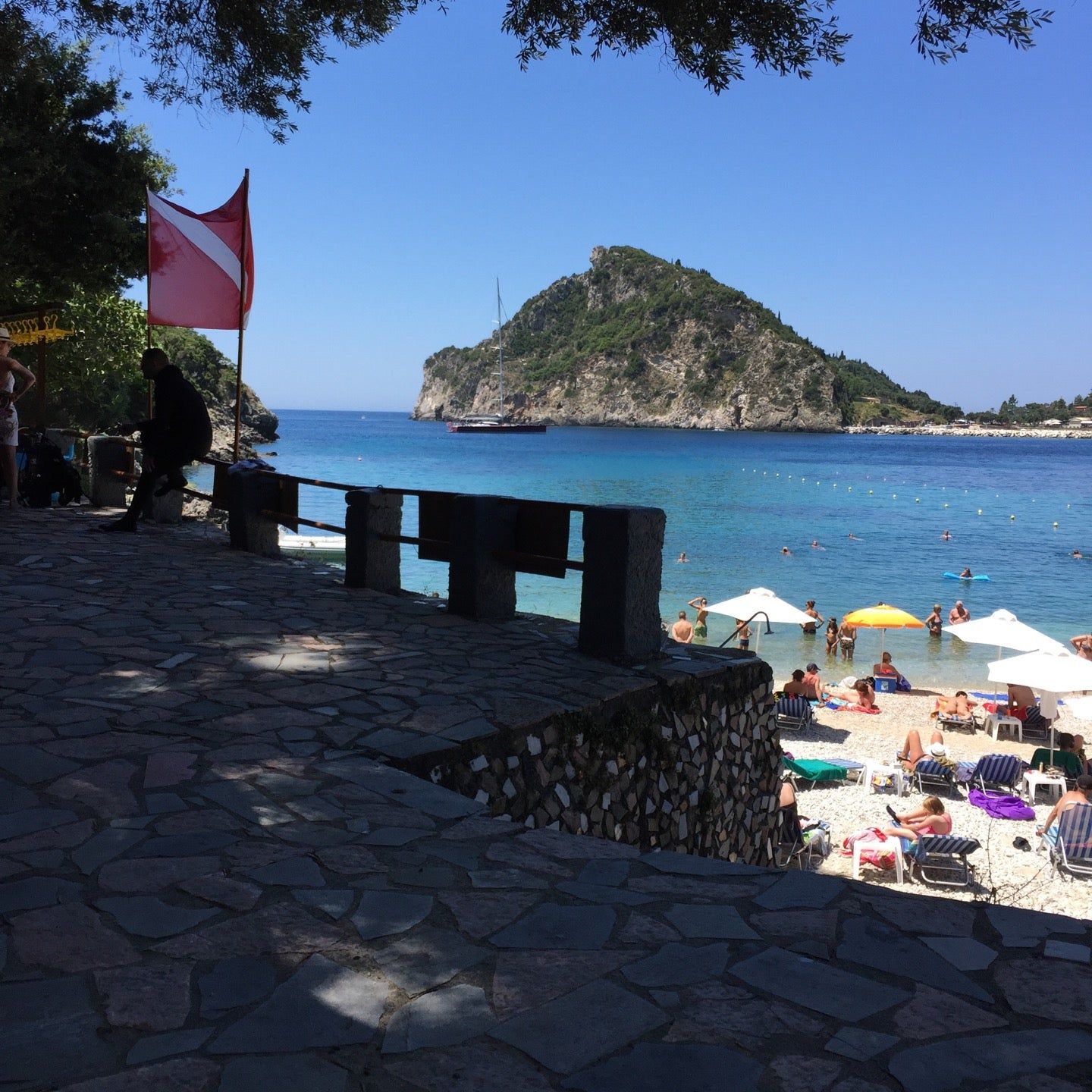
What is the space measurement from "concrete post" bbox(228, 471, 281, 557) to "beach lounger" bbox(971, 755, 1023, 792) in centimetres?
1015

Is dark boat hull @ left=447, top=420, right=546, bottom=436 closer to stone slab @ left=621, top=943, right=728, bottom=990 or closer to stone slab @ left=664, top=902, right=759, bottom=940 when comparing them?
stone slab @ left=664, top=902, right=759, bottom=940

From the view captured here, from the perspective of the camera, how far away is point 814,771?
14.6m

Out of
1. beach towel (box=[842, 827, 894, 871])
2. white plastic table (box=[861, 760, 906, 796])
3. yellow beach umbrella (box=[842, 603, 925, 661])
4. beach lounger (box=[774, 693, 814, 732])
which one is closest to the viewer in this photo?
beach towel (box=[842, 827, 894, 871])

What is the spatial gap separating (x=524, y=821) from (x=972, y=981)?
2.55 m

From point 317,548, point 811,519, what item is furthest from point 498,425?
point 317,548

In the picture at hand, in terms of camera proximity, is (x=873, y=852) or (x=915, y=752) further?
(x=915, y=752)

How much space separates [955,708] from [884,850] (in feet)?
24.4

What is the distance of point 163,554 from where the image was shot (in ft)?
32.6

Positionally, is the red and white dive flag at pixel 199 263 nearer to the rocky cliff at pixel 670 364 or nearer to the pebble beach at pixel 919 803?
the pebble beach at pixel 919 803

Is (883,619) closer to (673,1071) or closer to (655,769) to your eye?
(655,769)

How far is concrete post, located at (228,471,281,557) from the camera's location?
10320mm

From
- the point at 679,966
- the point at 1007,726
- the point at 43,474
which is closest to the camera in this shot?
the point at 679,966

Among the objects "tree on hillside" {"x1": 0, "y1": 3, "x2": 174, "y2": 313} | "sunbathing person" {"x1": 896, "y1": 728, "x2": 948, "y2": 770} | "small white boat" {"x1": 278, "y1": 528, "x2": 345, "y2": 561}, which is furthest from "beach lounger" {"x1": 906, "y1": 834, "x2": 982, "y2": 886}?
"small white boat" {"x1": 278, "y1": 528, "x2": 345, "y2": 561}

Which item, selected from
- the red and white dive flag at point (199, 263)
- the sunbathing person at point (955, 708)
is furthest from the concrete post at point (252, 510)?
the sunbathing person at point (955, 708)
